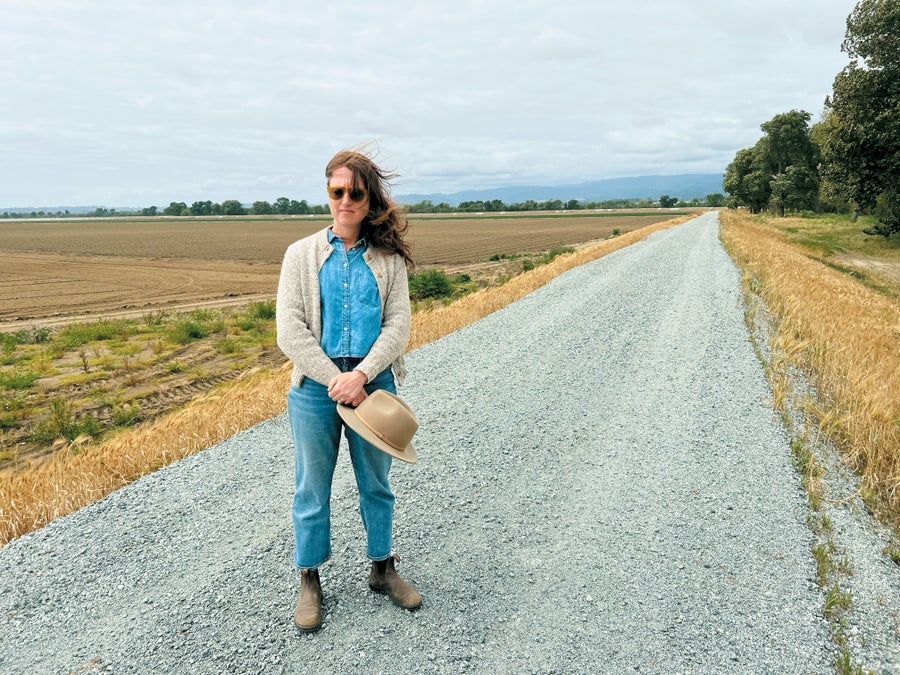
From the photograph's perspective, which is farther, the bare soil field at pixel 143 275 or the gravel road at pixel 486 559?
the bare soil field at pixel 143 275

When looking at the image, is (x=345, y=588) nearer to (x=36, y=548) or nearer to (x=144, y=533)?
(x=144, y=533)

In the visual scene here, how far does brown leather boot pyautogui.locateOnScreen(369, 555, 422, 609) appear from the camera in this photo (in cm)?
288

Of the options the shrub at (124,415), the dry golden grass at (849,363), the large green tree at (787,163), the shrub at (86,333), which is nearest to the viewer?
the dry golden grass at (849,363)

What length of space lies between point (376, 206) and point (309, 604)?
2066 millimetres

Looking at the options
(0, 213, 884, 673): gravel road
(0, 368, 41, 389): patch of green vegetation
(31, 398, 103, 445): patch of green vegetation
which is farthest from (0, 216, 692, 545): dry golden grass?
(0, 368, 41, 389): patch of green vegetation

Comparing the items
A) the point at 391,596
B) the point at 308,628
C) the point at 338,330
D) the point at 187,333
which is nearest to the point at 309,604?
the point at 308,628

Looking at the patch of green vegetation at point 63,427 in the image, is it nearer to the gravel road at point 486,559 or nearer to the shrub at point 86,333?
the gravel road at point 486,559

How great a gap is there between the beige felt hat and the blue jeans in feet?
0.56

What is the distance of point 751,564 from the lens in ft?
10.5

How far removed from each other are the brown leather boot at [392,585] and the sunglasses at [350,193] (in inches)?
75.9

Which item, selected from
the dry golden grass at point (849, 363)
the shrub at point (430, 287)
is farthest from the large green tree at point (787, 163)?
the dry golden grass at point (849, 363)

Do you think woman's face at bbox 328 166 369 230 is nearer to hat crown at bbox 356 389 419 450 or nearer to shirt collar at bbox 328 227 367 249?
shirt collar at bbox 328 227 367 249

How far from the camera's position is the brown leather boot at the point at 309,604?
2729 mm

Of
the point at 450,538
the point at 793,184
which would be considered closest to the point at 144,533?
the point at 450,538
